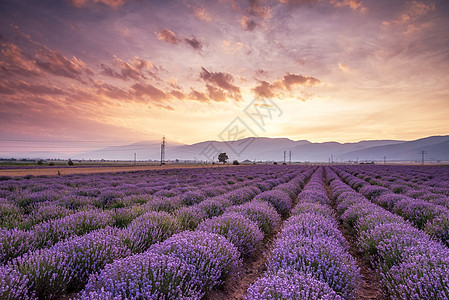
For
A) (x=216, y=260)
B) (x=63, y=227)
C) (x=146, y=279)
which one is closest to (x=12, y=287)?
(x=146, y=279)

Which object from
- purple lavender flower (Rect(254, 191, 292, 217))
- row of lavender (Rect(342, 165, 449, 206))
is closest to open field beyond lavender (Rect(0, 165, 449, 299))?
purple lavender flower (Rect(254, 191, 292, 217))

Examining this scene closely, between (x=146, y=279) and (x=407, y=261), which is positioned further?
(x=407, y=261)

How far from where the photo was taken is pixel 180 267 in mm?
2529

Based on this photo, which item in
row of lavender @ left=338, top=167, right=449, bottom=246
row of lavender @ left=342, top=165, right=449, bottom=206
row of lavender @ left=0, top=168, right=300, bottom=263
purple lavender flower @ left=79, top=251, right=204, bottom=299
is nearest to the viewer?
purple lavender flower @ left=79, top=251, right=204, bottom=299

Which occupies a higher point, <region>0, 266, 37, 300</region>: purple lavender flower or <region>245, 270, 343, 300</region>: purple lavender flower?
<region>245, 270, 343, 300</region>: purple lavender flower

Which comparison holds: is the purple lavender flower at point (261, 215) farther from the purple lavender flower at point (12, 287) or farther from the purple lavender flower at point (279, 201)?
the purple lavender flower at point (12, 287)

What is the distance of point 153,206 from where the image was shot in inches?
265

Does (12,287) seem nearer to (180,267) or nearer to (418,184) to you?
(180,267)

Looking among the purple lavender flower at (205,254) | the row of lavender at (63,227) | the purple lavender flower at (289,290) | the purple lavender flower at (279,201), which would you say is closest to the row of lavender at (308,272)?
the purple lavender flower at (289,290)

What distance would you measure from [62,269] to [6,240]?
125cm

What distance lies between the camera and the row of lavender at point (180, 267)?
212cm

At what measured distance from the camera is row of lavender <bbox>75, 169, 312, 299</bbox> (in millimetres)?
2119

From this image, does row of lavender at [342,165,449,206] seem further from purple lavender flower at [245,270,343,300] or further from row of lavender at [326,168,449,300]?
purple lavender flower at [245,270,343,300]

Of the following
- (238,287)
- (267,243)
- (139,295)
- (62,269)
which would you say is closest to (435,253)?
(238,287)
